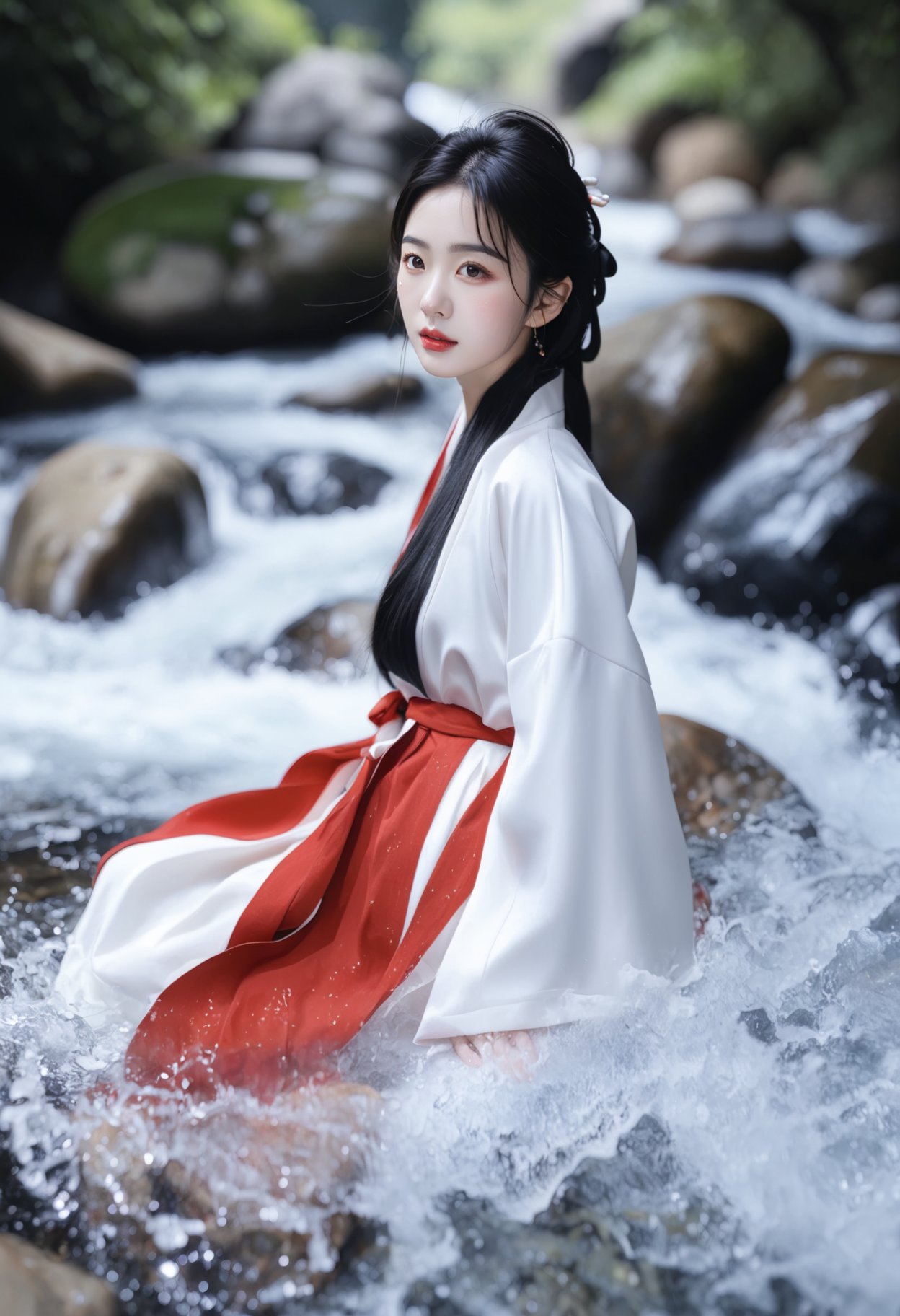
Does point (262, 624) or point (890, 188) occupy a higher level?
point (890, 188)

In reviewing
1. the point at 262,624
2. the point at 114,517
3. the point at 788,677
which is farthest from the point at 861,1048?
the point at 114,517

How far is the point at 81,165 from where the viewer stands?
9328mm

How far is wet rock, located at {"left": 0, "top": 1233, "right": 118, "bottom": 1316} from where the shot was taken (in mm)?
1501

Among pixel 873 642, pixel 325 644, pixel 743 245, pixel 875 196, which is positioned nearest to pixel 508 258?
A: pixel 325 644

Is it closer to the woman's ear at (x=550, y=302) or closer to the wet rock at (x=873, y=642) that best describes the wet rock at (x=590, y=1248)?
the woman's ear at (x=550, y=302)

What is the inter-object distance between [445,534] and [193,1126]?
101 cm

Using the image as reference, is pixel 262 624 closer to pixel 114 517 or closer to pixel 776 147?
pixel 114 517

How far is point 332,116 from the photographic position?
428 inches

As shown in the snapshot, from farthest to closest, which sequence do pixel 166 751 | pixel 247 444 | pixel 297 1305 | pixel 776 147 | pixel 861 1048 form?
1. pixel 776 147
2. pixel 247 444
3. pixel 166 751
4. pixel 861 1048
5. pixel 297 1305

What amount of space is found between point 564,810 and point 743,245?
7994 mm

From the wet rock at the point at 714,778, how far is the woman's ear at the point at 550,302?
1299mm

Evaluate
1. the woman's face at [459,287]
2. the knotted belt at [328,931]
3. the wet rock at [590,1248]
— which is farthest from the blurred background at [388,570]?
the woman's face at [459,287]

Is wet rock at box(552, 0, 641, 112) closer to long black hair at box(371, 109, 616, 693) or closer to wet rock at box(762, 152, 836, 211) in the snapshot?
wet rock at box(762, 152, 836, 211)

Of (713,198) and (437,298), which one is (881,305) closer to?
(713,198)
